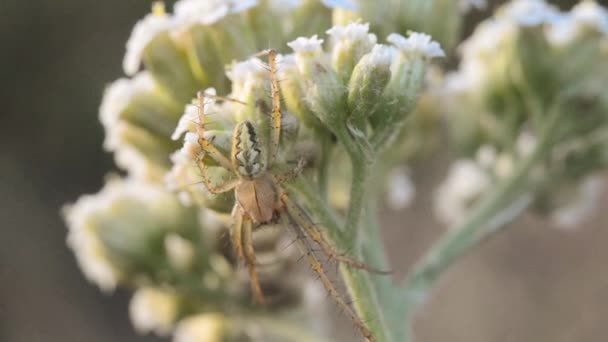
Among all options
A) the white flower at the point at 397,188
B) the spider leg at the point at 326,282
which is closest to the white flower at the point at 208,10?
the spider leg at the point at 326,282

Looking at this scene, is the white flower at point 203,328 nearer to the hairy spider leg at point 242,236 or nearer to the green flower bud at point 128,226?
the green flower bud at point 128,226

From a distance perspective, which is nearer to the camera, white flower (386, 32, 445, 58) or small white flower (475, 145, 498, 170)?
white flower (386, 32, 445, 58)

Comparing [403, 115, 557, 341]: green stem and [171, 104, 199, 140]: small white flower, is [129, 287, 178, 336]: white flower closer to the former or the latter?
[403, 115, 557, 341]: green stem

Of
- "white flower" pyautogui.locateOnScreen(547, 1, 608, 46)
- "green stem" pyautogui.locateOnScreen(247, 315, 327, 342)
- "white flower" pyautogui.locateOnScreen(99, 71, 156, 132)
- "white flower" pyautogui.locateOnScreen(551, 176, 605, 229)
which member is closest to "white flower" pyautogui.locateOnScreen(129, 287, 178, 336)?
"green stem" pyautogui.locateOnScreen(247, 315, 327, 342)

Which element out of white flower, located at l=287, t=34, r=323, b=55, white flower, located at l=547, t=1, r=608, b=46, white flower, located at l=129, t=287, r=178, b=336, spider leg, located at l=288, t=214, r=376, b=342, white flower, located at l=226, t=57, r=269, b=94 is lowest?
spider leg, located at l=288, t=214, r=376, b=342

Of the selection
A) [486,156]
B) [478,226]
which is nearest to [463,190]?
[486,156]

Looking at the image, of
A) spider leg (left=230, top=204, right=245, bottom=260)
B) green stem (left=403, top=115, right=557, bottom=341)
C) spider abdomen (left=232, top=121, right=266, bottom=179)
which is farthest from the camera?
green stem (left=403, top=115, right=557, bottom=341)

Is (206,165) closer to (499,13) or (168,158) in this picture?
(168,158)

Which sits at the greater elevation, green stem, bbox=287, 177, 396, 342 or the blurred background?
the blurred background
